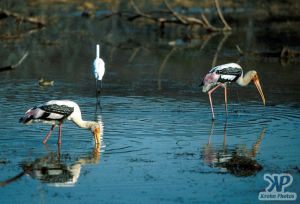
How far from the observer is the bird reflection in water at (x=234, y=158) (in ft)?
38.3

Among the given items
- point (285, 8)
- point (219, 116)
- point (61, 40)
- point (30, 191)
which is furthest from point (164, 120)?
point (285, 8)

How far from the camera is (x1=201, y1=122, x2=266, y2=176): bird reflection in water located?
460 inches

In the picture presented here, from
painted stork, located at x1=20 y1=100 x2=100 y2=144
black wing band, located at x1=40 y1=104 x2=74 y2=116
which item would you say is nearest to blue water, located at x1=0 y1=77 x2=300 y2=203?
painted stork, located at x1=20 y1=100 x2=100 y2=144

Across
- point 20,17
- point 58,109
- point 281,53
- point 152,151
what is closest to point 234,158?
point 152,151

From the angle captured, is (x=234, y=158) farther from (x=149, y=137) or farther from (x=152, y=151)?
(x=149, y=137)

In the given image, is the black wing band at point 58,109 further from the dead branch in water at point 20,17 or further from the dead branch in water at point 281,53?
the dead branch in water at point 20,17

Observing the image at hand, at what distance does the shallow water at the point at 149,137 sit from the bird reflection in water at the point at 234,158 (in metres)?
0.03

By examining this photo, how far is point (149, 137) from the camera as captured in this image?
14305 millimetres

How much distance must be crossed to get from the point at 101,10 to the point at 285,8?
477 inches

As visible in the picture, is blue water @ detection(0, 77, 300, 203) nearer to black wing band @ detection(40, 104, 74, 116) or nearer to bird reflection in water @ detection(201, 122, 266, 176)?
bird reflection in water @ detection(201, 122, 266, 176)

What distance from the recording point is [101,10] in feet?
167

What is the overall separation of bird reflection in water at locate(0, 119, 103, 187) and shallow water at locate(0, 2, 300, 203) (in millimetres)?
16

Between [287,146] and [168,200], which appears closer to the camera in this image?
[168,200]

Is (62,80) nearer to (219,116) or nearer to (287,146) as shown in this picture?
(219,116)
